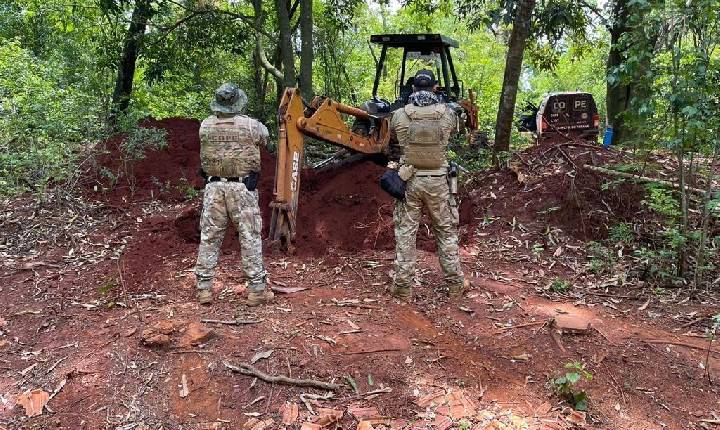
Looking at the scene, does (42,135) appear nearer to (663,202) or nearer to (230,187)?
(230,187)

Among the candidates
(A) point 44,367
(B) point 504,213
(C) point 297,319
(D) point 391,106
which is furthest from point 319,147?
(A) point 44,367

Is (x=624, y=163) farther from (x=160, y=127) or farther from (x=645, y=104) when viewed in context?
(x=160, y=127)

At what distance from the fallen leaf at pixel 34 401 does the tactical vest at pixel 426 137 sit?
11.8ft

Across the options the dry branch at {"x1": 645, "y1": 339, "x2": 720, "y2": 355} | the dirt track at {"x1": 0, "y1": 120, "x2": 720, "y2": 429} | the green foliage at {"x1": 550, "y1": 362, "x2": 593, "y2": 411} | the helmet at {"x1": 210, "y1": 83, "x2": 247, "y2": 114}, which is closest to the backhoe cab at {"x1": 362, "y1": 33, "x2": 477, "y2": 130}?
the dirt track at {"x1": 0, "y1": 120, "x2": 720, "y2": 429}

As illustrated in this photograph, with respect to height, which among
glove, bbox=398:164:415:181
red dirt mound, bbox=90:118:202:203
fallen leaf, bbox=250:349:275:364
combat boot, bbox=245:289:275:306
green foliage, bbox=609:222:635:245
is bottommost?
fallen leaf, bbox=250:349:275:364

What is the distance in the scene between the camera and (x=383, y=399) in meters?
3.79

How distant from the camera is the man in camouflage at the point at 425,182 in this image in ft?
17.6

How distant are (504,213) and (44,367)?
222 inches

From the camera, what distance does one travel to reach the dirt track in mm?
3744

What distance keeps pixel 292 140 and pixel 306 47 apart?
3.03 meters

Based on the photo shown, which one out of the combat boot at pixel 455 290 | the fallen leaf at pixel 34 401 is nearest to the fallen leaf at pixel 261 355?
the fallen leaf at pixel 34 401

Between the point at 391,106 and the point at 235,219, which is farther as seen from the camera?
the point at 391,106

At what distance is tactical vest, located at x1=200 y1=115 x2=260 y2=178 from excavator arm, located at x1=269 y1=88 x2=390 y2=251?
80 centimetres

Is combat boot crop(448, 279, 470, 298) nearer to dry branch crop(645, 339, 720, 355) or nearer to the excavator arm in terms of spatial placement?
dry branch crop(645, 339, 720, 355)
